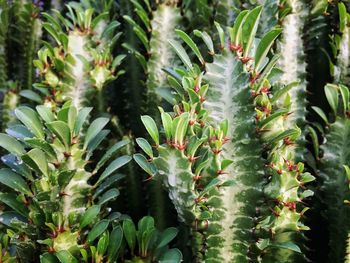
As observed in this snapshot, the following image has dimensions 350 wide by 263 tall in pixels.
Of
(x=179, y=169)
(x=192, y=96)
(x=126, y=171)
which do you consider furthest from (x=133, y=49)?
(x=179, y=169)

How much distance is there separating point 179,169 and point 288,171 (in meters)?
0.33

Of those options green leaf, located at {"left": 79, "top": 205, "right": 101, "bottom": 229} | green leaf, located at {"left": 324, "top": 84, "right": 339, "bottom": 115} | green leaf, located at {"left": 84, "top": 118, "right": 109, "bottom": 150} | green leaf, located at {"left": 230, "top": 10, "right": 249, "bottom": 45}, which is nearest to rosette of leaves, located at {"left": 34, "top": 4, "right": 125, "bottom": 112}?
green leaf, located at {"left": 84, "top": 118, "right": 109, "bottom": 150}

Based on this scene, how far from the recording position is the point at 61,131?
134 centimetres

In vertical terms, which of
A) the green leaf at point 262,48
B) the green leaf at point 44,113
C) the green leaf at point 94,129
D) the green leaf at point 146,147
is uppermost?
the green leaf at point 262,48

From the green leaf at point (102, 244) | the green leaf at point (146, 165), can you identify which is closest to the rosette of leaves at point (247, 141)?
the green leaf at point (146, 165)

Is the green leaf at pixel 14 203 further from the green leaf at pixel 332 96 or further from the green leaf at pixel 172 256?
the green leaf at pixel 332 96

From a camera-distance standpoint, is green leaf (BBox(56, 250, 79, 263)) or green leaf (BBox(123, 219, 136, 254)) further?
green leaf (BBox(123, 219, 136, 254))

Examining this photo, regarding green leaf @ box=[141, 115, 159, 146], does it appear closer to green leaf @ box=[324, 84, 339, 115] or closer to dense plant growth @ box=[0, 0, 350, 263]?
dense plant growth @ box=[0, 0, 350, 263]

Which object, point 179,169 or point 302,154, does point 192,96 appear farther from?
point 302,154

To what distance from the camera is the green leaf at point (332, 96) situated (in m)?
1.60

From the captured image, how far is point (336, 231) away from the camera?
154 centimetres

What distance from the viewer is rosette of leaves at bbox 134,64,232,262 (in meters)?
1.31

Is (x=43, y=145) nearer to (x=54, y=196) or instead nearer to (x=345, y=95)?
(x=54, y=196)

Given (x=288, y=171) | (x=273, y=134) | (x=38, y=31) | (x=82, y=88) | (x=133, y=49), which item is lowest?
(x=288, y=171)
